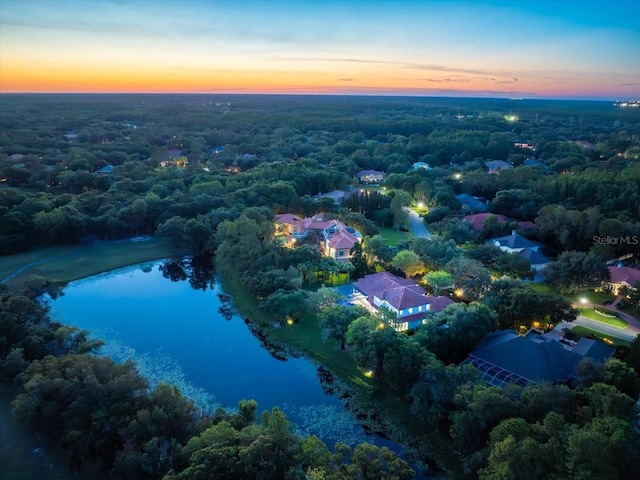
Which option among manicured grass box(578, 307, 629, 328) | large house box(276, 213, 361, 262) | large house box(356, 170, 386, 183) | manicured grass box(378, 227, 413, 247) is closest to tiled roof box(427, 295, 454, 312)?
manicured grass box(578, 307, 629, 328)

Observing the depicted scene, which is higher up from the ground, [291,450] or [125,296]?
[291,450]

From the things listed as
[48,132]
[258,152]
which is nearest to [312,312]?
[258,152]

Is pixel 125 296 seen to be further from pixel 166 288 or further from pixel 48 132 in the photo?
pixel 48 132

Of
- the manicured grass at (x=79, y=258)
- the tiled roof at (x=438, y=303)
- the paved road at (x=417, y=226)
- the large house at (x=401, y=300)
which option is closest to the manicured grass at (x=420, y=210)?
the paved road at (x=417, y=226)

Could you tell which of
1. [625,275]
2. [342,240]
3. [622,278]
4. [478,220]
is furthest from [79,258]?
[625,275]

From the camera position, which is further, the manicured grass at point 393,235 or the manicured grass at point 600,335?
the manicured grass at point 393,235

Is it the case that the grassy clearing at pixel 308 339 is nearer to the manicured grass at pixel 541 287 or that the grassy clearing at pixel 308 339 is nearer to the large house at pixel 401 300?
the large house at pixel 401 300
